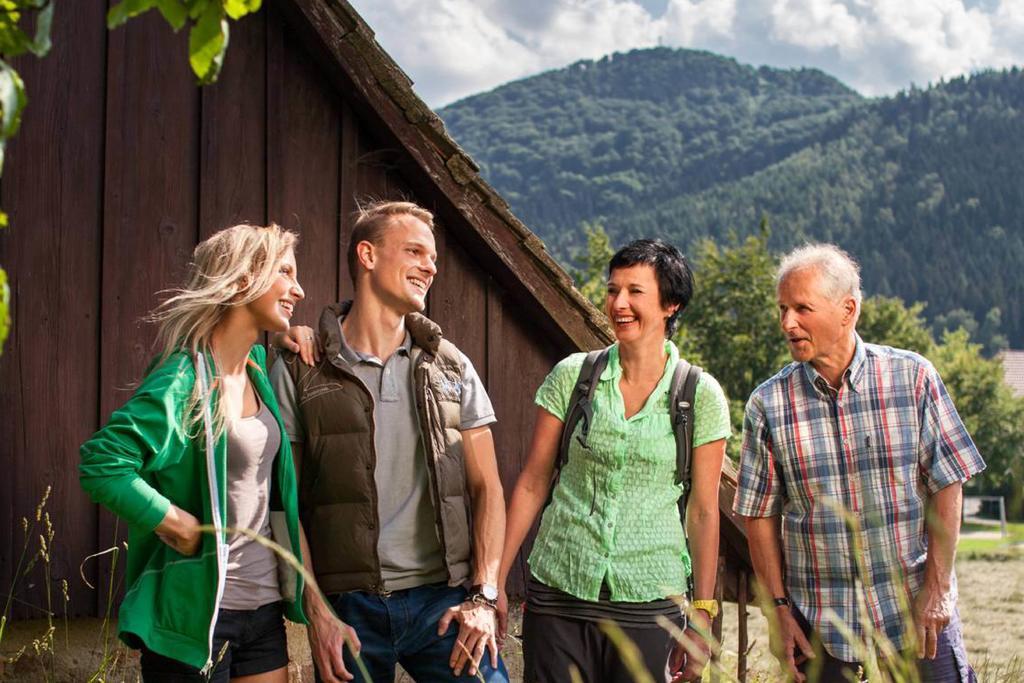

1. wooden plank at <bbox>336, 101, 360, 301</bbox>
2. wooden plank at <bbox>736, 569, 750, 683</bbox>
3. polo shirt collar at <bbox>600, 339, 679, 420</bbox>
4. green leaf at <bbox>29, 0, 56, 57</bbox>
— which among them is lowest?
wooden plank at <bbox>736, 569, 750, 683</bbox>

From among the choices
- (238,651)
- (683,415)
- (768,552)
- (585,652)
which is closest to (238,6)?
(238,651)

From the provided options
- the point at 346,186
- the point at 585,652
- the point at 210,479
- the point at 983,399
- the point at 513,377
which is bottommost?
the point at 585,652

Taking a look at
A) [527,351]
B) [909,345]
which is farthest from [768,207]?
[527,351]

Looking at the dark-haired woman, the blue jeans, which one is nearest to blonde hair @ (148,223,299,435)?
the blue jeans

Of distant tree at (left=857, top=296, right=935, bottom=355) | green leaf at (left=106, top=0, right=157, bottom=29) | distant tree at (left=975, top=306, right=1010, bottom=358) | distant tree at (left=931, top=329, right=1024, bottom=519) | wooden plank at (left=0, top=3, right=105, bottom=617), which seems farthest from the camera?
distant tree at (left=975, top=306, right=1010, bottom=358)

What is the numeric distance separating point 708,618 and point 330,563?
1120 mm

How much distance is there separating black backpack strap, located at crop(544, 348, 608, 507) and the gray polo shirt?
46cm

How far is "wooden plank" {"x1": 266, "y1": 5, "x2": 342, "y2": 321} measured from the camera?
460 centimetres

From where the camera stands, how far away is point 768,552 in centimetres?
363

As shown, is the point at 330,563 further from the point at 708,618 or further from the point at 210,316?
the point at 708,618

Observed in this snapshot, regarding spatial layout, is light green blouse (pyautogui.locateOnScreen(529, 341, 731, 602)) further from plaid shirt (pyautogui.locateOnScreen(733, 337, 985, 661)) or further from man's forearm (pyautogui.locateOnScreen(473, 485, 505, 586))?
plaid shirt (pyautogui.locateOnScreen(733, 337, 985, 661))

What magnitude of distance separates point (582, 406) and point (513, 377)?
1.53m

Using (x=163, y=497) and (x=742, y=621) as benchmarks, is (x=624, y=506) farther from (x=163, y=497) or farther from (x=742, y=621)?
(x=742, y=621)

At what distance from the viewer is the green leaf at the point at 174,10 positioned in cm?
139
